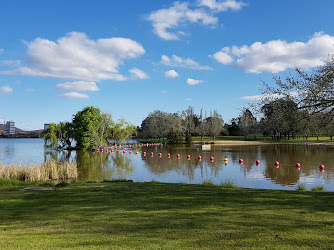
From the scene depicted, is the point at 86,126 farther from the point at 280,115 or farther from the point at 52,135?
the point at 280,115

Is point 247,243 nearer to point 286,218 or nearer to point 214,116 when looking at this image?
point 286,218

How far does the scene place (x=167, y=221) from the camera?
237 inches

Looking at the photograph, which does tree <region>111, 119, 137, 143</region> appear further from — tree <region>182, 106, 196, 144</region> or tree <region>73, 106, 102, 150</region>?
tree <region>182, 106, 196, 144</region>

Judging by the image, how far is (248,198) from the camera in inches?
340

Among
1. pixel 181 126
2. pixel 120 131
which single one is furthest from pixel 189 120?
pixel 120 131

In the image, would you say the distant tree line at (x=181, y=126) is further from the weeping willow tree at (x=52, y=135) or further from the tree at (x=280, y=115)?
the tree at (x=280, y=115)

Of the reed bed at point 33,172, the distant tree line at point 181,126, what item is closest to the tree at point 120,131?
the distant tree line at point 181,126

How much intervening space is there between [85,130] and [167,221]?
167 ft

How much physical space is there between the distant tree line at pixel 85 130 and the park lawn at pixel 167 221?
45.7m

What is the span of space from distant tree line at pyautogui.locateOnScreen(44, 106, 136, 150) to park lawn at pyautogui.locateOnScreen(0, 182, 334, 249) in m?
45.7

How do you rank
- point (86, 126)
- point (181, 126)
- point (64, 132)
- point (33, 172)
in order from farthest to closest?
point (181, 126) < point (64, 132) < point (86, 126) < point (33, 172)

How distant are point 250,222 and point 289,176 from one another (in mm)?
14677

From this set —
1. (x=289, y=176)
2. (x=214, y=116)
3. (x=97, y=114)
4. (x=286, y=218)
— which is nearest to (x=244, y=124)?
(x=214, y=116)

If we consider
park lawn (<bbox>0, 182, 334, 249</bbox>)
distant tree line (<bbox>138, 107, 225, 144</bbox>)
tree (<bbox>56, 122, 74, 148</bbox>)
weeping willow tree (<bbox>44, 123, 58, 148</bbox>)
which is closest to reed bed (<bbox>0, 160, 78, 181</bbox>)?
park lawn (<bbox>0, 182, 334, 249</bbox>)
